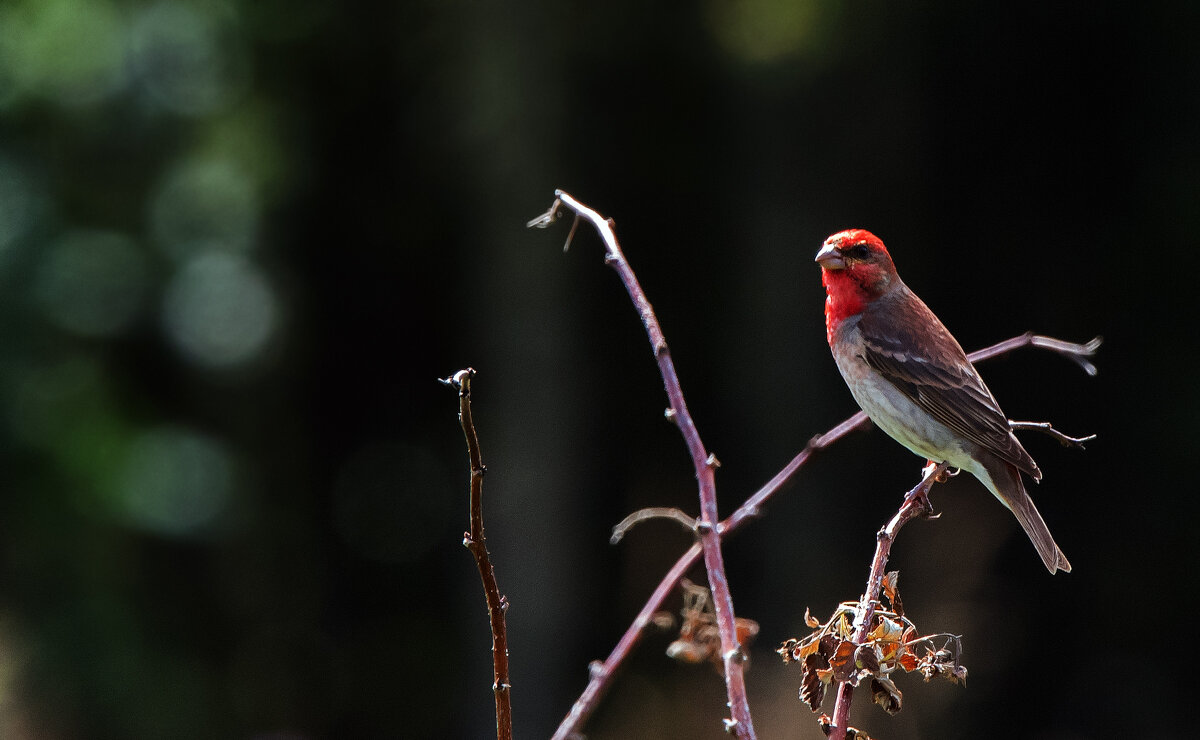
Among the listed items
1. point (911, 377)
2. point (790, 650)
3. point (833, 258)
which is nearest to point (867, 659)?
point (790, 650)

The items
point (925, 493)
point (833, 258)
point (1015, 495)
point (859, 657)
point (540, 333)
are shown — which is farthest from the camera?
point (540, 333)

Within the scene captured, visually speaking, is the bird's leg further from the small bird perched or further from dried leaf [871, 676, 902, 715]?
dried leaf [871, 676, 902, 715]

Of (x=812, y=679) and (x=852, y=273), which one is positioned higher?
(x=852, y=273)

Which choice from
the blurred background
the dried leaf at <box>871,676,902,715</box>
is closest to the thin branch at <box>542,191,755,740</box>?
the dried leaf at <box>871,676,902,715</box>

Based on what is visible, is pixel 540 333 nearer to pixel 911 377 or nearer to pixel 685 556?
pixel 911 377

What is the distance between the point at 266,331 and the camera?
920 centimetres

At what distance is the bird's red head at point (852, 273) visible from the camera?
3461 mm

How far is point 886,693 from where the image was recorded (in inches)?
63.9

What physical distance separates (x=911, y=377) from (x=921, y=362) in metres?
0.07

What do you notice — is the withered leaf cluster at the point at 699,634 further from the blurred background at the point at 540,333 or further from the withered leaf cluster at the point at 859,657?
the blurred background at the point at 540,333

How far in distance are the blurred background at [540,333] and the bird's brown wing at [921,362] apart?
3596mm

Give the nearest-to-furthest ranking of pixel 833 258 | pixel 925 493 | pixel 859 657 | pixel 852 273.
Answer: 1. pixel 859 657
2. pixel 925 493
3. pixel 833 258
4. pixel 852 273

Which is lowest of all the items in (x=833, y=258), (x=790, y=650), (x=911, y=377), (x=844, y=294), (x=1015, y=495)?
(x=1015, y=495)

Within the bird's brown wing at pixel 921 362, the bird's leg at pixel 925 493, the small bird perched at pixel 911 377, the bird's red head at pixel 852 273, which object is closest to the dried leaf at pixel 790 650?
the bird's leg at pixel 925 493
